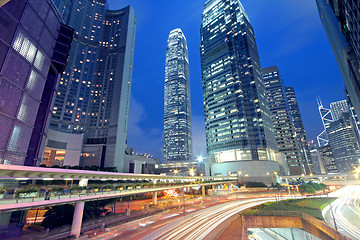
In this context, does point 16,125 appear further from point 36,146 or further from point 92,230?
point 92,230

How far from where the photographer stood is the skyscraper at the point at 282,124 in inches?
6156

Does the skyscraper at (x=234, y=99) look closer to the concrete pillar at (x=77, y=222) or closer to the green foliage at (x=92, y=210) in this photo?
the green foliage at (x=92, y=210)

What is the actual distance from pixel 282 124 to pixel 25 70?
191873 millimetres

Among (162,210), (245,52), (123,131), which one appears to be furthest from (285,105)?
(162,210)

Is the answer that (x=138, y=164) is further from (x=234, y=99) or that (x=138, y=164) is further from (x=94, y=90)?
(x=234, y=99)

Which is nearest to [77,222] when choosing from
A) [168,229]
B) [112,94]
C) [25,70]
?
[168,229]

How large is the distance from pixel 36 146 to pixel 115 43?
123134 mm

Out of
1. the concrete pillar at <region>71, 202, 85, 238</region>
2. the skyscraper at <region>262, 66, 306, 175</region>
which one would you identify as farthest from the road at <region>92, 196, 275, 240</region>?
the skyscraper at <region>262, 66, 306, 175</region>

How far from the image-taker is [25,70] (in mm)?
47469

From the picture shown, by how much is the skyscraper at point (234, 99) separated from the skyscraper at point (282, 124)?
53239mm

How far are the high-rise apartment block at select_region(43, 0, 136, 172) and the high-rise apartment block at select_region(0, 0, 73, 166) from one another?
4919 centimetres

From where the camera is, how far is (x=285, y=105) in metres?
172

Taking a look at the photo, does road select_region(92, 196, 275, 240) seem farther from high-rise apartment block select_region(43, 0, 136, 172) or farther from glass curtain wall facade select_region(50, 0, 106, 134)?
glass curtain wall facade select_region(50, 0, 106, 134)

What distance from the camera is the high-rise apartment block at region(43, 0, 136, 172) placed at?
106062 millimetres
